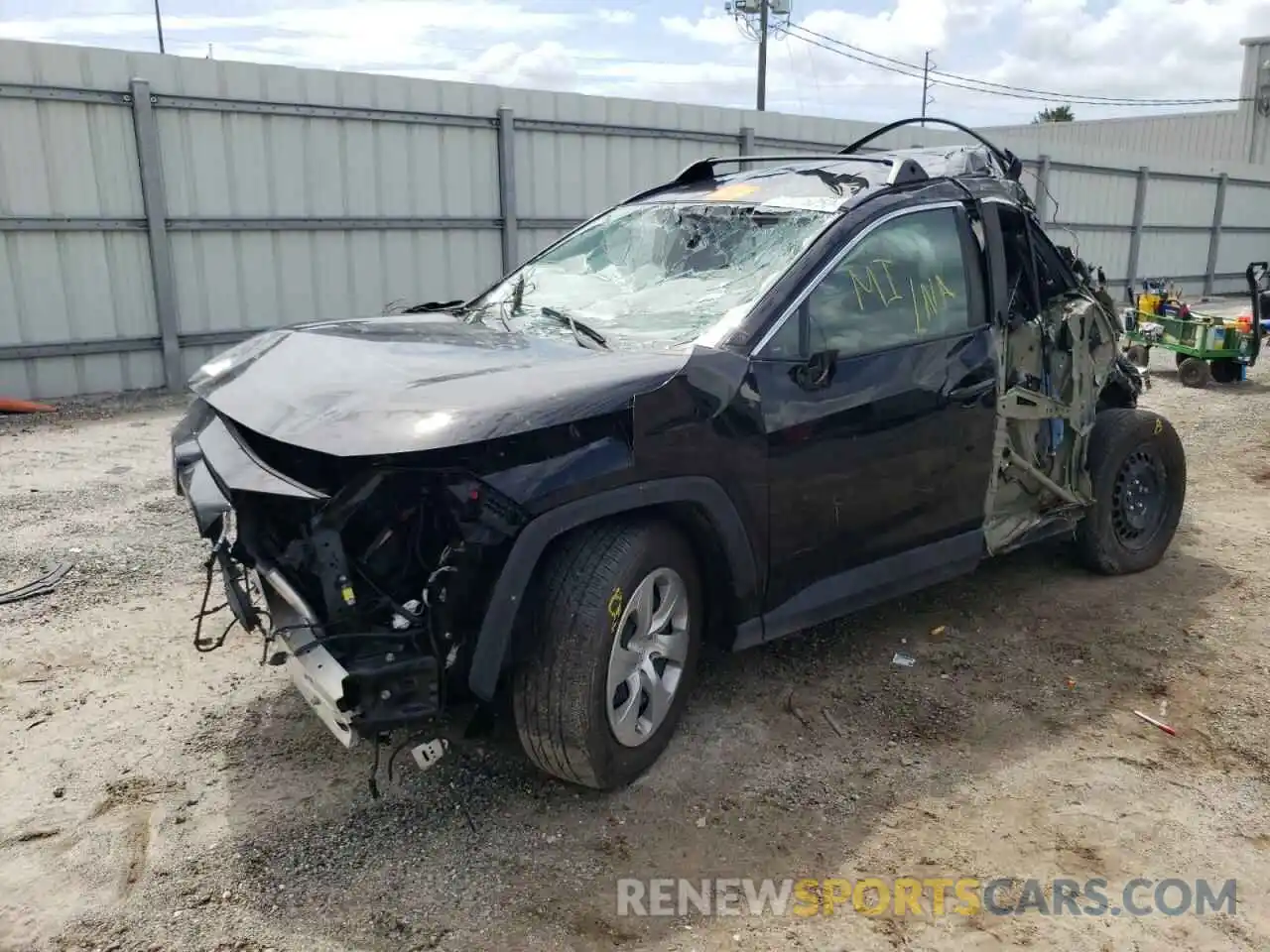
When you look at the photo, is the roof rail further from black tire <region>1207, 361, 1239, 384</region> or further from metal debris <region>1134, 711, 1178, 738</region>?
black tire <region>1207, 361, 1239, 384</region>

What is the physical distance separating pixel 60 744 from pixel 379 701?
152cm

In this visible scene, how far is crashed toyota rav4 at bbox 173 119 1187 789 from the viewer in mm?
2750

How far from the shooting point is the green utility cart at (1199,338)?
11.1 m

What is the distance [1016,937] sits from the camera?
262cm

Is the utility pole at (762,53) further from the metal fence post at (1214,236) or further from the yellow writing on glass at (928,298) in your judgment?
the yellow writing on glass at (928,298)

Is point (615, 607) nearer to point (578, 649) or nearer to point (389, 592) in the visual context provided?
point (578, 649)

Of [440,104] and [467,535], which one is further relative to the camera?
[440,104]

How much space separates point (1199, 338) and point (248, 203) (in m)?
10.1

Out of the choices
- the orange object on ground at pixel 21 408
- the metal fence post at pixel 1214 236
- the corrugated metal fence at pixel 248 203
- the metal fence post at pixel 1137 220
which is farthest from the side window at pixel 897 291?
the metal fence post at pixel 1214 236

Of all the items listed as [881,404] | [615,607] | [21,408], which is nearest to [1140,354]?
[881,404]

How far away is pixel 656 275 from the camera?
4.00 m

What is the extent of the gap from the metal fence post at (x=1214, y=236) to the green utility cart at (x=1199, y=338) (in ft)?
40.2

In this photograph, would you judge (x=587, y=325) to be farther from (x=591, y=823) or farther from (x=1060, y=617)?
(x=1060, y=617)

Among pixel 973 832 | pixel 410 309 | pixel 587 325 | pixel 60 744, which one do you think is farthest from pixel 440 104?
pixel 973 832
